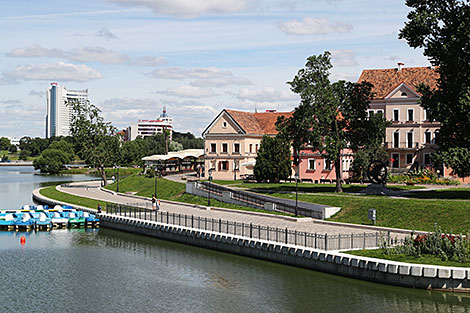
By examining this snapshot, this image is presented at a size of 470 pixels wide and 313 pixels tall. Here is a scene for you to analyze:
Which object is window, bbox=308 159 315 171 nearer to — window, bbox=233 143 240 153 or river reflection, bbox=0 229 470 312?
window, bbox=233 143 240 153

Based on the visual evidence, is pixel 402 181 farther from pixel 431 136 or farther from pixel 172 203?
pixel 172 203

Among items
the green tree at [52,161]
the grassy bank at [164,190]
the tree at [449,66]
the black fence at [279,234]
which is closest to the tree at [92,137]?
the grassy bank at [164,190]

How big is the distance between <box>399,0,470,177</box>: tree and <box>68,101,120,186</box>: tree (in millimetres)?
54837

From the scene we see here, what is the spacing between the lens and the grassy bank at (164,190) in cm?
6166

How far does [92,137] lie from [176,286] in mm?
61941

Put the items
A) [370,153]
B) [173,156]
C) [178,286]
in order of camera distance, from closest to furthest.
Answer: [178,286], [370,153], [173,156]

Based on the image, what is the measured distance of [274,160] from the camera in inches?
2793

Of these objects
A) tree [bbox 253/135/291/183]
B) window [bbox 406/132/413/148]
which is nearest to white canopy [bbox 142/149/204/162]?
tree [bbox 253/135/291/183]

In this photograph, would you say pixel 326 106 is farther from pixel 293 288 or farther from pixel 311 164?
pixel 293 288

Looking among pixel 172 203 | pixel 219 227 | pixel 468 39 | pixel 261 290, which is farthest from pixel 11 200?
pixel 468 39

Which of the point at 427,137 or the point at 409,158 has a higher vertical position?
the point at 427,137

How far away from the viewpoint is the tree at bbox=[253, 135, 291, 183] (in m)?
70.7

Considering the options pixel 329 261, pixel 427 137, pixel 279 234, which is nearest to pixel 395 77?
pixel 427 137

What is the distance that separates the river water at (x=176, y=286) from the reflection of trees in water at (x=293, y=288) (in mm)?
51
